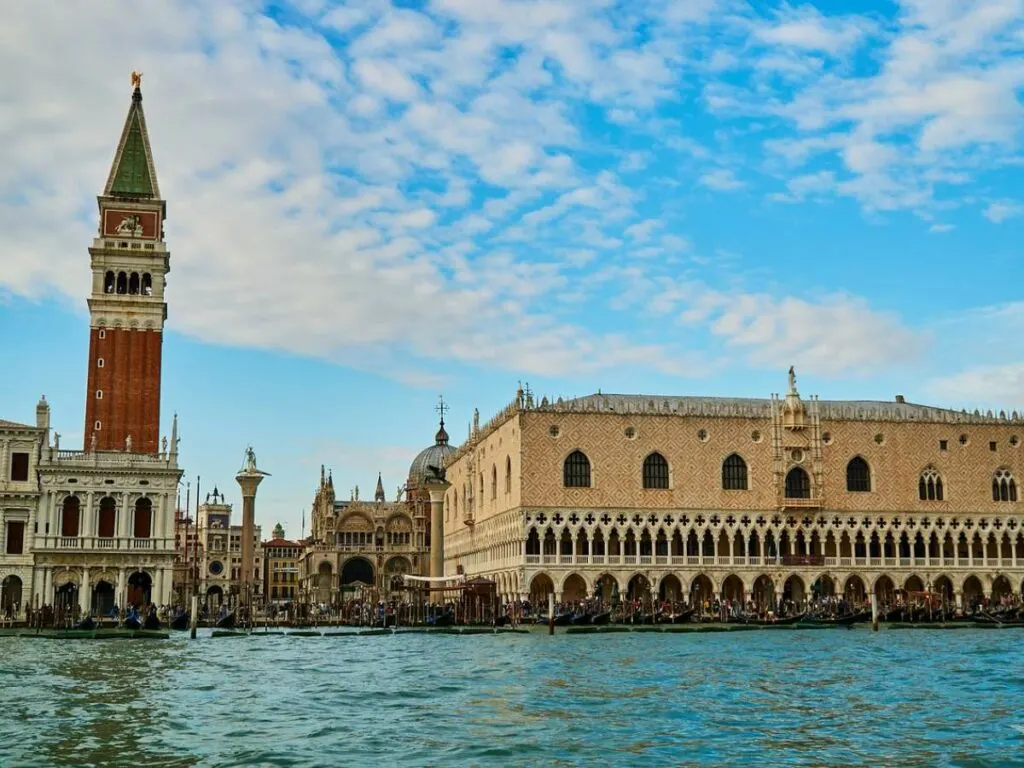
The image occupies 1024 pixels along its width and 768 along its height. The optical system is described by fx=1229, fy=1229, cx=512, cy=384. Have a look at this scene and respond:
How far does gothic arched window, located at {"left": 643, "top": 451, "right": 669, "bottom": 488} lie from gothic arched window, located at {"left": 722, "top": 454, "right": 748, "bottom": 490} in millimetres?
2673

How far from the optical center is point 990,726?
16.4m

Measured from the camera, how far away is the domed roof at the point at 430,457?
277 ft

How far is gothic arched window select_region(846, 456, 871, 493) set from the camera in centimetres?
5550

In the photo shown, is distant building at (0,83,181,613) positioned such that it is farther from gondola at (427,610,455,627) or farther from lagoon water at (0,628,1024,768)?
lagoon water at (0,628,1024,768)

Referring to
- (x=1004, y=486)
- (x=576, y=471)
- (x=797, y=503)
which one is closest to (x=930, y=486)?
(x=1004, y=486)

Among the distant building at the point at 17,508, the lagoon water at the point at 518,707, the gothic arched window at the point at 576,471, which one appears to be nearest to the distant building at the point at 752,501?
the gothic arched window at the point at 576,471

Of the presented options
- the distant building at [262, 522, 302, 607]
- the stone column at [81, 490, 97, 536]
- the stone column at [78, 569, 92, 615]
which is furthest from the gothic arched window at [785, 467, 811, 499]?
the distant building at [262, 522, 302, 607]

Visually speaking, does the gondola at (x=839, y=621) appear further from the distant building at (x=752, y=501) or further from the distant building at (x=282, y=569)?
the distant building at (x=282, y=569)

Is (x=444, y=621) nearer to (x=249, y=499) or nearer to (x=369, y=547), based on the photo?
(x=249, y=499)

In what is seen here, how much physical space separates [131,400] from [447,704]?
3581 cm

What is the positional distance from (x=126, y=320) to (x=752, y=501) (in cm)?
2805

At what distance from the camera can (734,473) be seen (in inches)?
2156

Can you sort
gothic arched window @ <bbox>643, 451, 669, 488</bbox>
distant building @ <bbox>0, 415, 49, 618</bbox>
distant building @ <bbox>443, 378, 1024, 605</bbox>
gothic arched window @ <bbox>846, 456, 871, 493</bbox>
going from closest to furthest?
distant building @ <bbox>0, 415, 49, 618</bbox> → distant building @ <bbox>443, 378, 1024, 605</bbox> → gothic arched window @ <bbox>643, 451, 669, 488</bbox> → gothic arched window @ <bbox>846, 456, 871, 493</bbox>

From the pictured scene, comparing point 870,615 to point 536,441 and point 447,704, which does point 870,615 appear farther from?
point 447,704
